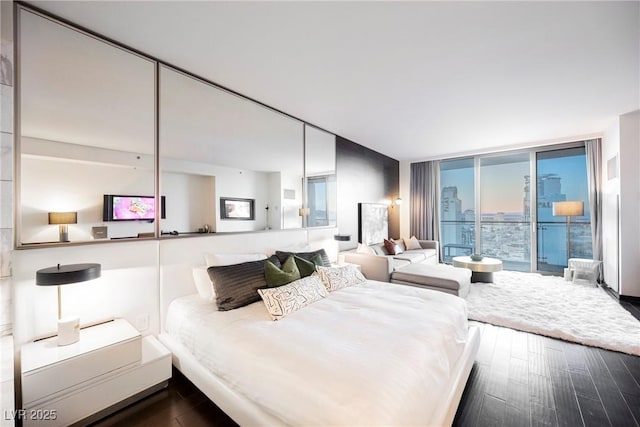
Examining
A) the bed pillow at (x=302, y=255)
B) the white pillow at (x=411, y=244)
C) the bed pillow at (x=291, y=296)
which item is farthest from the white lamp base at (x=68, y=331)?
the white pillow at (x=411, y=244)

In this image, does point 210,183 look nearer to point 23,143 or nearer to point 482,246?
point 23,143

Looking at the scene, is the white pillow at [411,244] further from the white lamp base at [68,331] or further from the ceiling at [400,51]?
the white lamp base at [68,331]

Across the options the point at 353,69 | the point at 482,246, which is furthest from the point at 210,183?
the point at 482,246

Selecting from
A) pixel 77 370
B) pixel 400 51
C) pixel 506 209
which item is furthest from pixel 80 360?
pixel 506 209

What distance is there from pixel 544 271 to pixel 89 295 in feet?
24.0

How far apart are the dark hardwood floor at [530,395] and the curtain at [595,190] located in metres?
3.37

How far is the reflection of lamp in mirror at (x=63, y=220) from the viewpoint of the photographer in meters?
1.80

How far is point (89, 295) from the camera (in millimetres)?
1934

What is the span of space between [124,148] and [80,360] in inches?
62.5

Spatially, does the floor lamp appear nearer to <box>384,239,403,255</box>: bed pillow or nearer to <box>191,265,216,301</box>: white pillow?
<box>384,239,403,255</box>: bed pillow

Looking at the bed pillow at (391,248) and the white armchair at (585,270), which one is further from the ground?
the bed pillow at (391,248)

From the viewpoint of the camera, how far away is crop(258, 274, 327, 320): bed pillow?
1997 mm

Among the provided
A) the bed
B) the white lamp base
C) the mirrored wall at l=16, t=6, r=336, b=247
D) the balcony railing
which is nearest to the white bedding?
the bed

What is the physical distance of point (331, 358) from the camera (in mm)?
1370
